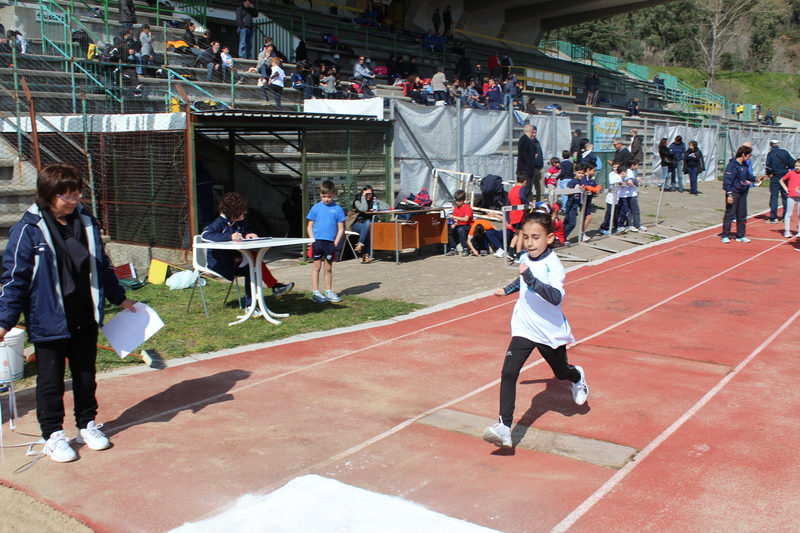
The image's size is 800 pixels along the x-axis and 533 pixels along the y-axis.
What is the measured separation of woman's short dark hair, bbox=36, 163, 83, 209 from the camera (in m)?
4.60

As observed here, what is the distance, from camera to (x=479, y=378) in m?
6.66

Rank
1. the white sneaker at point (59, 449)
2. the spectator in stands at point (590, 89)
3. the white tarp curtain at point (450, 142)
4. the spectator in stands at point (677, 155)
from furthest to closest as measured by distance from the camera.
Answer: the spectator in stands at point (590, 89), the spectator in stands at point (677, 155), the white tarp curtain at point (450, 142), the white sneaker at point (59, 449)

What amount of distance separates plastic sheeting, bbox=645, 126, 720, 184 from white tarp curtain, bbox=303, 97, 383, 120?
14656 mm

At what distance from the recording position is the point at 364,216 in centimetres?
1424

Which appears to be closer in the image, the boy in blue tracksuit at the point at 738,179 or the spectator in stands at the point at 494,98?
the boy in blue tracksuit at the point at 738,179

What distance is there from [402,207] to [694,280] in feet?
19.9

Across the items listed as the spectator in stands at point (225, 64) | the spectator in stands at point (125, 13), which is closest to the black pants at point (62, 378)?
the spectator in stands at point (225, 64)

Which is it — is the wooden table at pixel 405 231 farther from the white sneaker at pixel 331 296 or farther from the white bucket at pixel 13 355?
the white bucket at pixel 13 355

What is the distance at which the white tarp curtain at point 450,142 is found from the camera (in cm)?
1576

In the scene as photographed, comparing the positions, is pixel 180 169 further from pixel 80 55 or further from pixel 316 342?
pixel 80 55

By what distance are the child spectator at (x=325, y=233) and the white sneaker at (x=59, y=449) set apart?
5.34 m

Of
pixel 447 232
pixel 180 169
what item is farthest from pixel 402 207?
pixel 180 169

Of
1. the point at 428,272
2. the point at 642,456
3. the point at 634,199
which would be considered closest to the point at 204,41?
the point at 428,272

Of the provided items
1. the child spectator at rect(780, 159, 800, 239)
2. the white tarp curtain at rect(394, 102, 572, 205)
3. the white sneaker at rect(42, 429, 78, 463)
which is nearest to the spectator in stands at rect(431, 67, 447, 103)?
the white tarp curtain at rect(394, 102, 572, 205)
